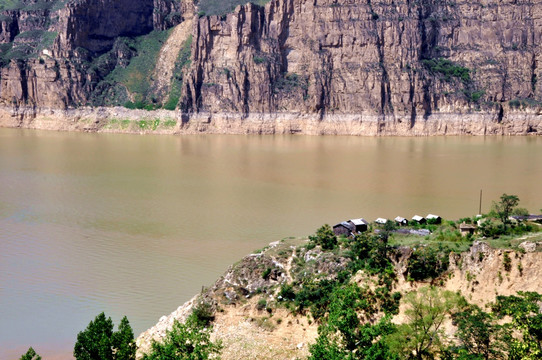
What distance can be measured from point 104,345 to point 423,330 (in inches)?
373

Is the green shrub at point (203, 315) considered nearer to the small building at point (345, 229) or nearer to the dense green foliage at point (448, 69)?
the small building at point (345, 229)

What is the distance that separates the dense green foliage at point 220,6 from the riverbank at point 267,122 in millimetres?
21390

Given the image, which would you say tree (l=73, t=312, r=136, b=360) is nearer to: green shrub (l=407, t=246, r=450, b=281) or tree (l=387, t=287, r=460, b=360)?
tree (l=387, t=287, r=460, b=360)

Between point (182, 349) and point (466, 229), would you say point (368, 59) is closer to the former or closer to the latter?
point (466, 229)

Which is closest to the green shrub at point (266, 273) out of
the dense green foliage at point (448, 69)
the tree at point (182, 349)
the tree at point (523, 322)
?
the tree at point (182, 349)

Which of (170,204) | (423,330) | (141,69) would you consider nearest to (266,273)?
(423,330)

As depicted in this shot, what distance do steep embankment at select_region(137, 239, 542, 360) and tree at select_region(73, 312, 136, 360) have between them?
9.26 feet

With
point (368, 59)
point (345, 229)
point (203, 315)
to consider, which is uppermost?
point (368, 59)

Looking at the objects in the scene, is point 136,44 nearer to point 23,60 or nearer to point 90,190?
point 23,60

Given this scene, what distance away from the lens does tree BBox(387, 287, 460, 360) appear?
17.1 meters

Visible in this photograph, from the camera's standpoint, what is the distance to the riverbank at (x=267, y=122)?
308 feet

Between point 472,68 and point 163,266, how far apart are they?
8615 centimetres

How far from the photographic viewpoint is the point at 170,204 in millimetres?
42938

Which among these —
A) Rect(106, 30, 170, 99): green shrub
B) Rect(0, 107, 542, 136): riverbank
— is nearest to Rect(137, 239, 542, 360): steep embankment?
Rect(0, 107, 542, 136): riverbank
